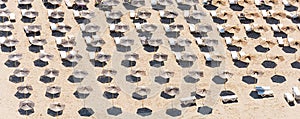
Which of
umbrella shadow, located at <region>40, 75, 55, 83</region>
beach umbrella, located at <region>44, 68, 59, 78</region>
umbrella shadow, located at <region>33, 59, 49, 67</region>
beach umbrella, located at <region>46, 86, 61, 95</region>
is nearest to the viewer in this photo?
beach umbrella, located at <region>46, 86, 61, 95</region>

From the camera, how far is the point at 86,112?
1200 inches

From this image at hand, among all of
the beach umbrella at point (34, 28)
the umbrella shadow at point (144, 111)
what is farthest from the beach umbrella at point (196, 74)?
the beach umbrella at point (34, 28)

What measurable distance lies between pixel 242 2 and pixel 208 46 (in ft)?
17.4

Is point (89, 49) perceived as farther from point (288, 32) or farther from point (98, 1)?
point (288, 32)

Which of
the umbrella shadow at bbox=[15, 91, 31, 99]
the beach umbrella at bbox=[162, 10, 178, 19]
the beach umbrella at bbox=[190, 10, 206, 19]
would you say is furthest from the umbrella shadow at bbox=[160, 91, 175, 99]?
the beach umbrella at bbox=[190, 10, 206, 19]

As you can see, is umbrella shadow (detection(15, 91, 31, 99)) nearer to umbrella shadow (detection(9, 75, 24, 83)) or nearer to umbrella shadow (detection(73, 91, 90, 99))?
umbrella shadow (detection(9, 75, 24, 83))

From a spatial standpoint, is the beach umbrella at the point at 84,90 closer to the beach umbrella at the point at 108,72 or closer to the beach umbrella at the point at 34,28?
the beach umbrella at the point at 108,72

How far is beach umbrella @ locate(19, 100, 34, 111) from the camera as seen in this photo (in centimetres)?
3000

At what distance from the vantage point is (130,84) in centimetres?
3219

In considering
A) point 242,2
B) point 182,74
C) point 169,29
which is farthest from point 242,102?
point 242,2

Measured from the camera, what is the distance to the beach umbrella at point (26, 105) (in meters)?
30.0

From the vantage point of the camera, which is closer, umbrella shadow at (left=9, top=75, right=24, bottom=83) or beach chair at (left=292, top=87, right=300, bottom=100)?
beach chair at (left=292, top=87, right=300, bottom=100)

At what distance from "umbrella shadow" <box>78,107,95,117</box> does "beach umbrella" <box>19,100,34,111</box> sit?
215 cm

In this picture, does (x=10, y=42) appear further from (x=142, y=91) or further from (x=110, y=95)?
(x=142, y=91)
